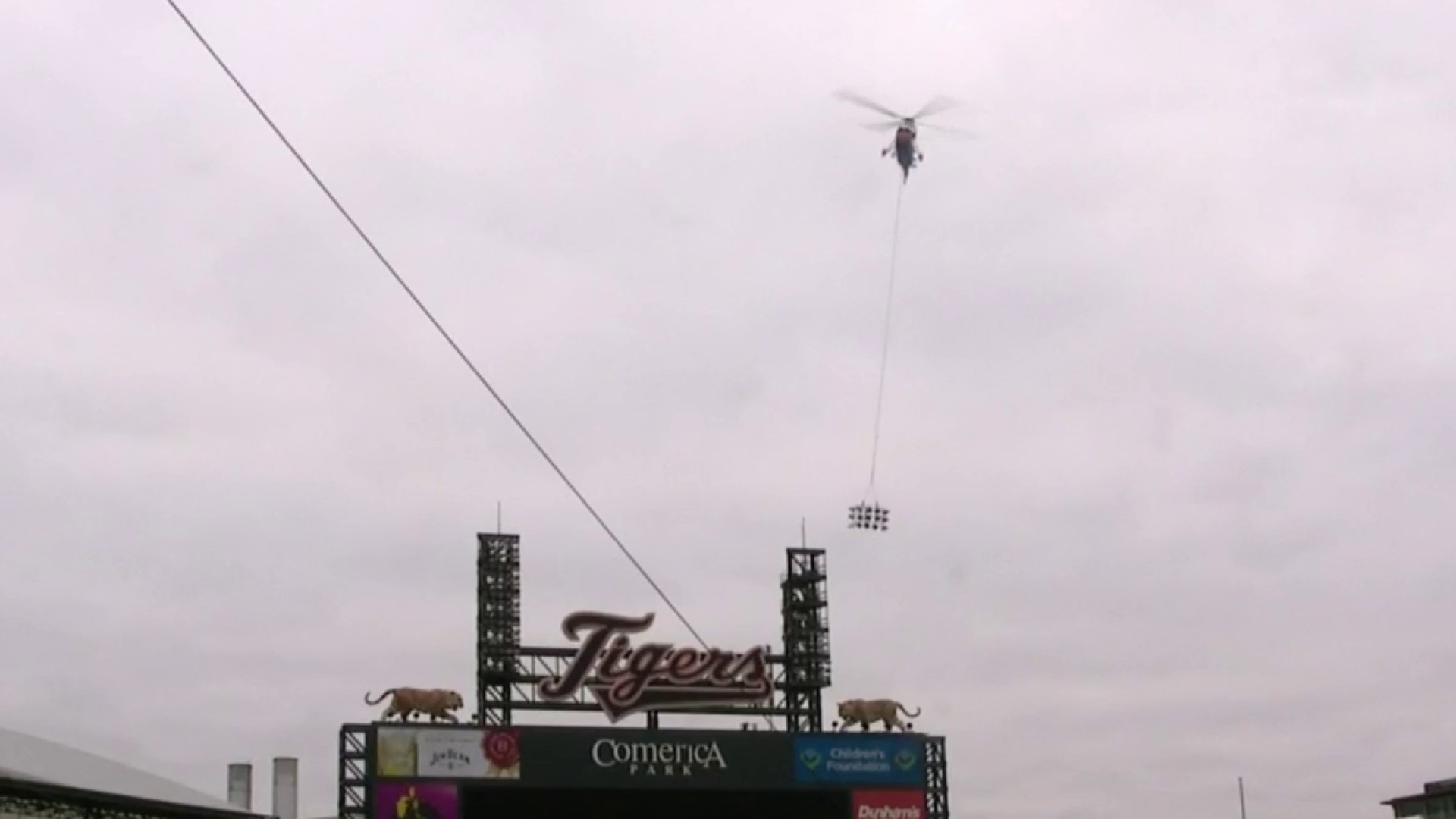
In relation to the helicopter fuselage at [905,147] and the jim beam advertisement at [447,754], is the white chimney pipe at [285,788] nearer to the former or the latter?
the jim beam advertisement at [447,754]

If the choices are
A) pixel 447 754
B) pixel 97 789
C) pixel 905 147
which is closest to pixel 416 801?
pixel 447 754

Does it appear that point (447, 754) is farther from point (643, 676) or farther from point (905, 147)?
point (905, 147)

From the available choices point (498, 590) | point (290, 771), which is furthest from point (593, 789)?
point (290, 771)

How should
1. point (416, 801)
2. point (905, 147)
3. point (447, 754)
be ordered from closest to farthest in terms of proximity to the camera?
point (905, 147) < point (416, 801) < point (447, 754)

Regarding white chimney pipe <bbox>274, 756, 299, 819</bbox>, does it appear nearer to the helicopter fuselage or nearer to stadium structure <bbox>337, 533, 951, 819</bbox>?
stadium structure <bbox>337, 533, 951, 819</bbox>

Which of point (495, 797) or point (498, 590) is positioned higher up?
point (498, 590)

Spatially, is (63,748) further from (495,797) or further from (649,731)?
(649,731)

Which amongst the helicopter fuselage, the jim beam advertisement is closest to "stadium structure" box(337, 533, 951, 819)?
the jim beam advertisement
